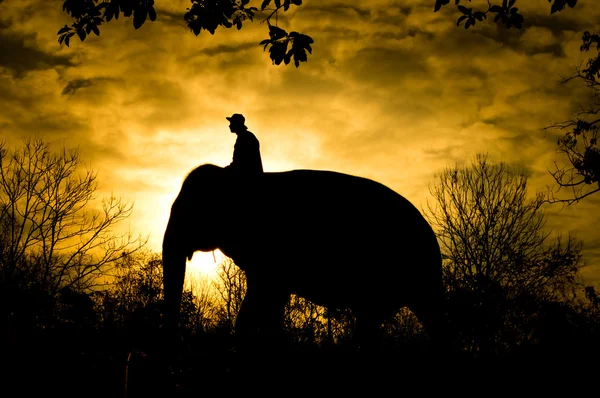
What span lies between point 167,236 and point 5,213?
66.2ft

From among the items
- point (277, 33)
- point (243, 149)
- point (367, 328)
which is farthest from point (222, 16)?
point (367, 328)

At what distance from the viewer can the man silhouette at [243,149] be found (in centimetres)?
704

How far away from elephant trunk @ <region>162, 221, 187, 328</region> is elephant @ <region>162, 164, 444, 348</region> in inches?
0.6

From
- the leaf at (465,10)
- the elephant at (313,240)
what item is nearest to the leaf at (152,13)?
the leaf at (465,10)

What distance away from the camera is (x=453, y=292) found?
20391 mm

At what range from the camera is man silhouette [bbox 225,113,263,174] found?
704 cm

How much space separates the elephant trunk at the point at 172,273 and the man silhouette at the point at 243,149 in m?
1.32

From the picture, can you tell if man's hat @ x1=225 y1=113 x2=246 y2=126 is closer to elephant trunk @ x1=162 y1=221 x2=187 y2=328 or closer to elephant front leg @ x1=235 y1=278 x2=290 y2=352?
elephant trunk @ x1=162 y1=221 x2=187 y2=328

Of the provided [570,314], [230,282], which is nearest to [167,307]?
[570,314]

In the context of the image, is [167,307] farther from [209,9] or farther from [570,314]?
[570,314]

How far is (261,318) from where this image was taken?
661 centimetres

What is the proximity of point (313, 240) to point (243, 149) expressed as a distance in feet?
5.55

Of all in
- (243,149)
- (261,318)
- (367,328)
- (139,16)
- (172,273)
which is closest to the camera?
(139,16)

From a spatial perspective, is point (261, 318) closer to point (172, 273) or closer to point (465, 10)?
point (172, 273)
